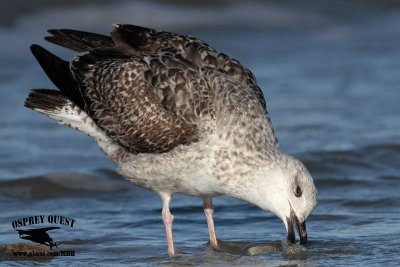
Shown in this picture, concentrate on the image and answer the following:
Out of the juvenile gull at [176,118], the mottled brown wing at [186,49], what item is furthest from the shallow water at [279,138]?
the mottled brown wing at [186,49]

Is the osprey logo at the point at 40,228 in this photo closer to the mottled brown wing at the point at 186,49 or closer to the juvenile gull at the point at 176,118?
the juvenile gull at the point at 176,118

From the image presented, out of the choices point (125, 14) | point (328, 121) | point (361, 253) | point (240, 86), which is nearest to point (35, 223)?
point (240, 86)

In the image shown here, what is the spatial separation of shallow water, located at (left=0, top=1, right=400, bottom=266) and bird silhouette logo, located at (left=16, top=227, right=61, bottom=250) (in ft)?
0.32

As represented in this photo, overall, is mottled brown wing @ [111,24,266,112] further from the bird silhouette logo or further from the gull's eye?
the bird silhouette logo

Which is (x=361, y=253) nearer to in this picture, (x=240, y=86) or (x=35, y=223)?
(x=240, y=86)

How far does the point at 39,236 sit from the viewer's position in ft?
36.6

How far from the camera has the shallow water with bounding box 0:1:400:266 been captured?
11.0m

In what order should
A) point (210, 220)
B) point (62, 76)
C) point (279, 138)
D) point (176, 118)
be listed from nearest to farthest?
point (176, 118) → point (210, 220) → point (62, 76) → point (279, 138)

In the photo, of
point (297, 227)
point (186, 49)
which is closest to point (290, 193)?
point (297, 227)

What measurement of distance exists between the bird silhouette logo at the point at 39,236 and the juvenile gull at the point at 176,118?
985mm

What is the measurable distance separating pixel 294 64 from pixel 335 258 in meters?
8.85

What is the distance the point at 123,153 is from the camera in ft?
36.8

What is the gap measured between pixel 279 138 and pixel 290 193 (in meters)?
4.96

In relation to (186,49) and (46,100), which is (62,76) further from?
(186,49)
